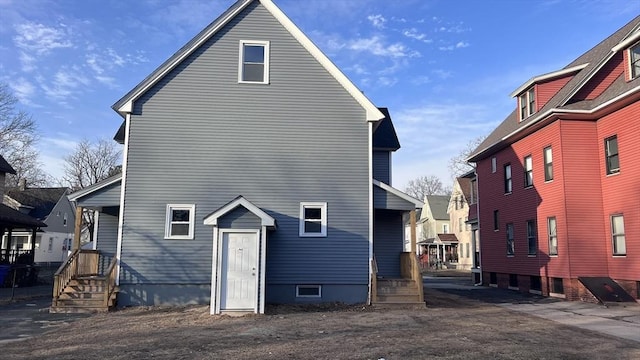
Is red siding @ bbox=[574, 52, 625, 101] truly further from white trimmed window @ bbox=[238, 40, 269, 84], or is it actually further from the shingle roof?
the shingle roof

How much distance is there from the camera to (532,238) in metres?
20.2

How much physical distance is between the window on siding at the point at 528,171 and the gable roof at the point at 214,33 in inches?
327

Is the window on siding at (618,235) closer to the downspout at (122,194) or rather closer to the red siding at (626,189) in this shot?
the red siding at (626,189)

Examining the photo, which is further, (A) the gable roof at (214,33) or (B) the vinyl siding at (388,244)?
(B) the vinyl siding at (388,244)

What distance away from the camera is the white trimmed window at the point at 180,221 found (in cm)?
1493

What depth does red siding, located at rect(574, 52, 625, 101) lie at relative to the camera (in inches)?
699

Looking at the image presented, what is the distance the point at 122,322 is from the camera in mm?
11922

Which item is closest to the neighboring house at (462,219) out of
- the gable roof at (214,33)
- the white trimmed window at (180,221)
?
the gable roof at (214,33)

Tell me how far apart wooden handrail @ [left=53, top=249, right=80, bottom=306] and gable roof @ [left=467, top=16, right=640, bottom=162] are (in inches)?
648

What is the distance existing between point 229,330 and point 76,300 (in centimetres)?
583

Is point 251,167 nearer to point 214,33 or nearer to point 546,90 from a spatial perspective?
point 214,33

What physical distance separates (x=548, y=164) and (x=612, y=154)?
2.25 metres

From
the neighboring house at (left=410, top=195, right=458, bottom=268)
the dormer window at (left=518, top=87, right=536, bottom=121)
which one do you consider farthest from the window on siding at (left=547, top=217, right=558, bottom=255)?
the neighboring house at (left=410, top=195, right=458, bottom=268)

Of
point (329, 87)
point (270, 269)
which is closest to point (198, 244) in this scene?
point (270, 269)
